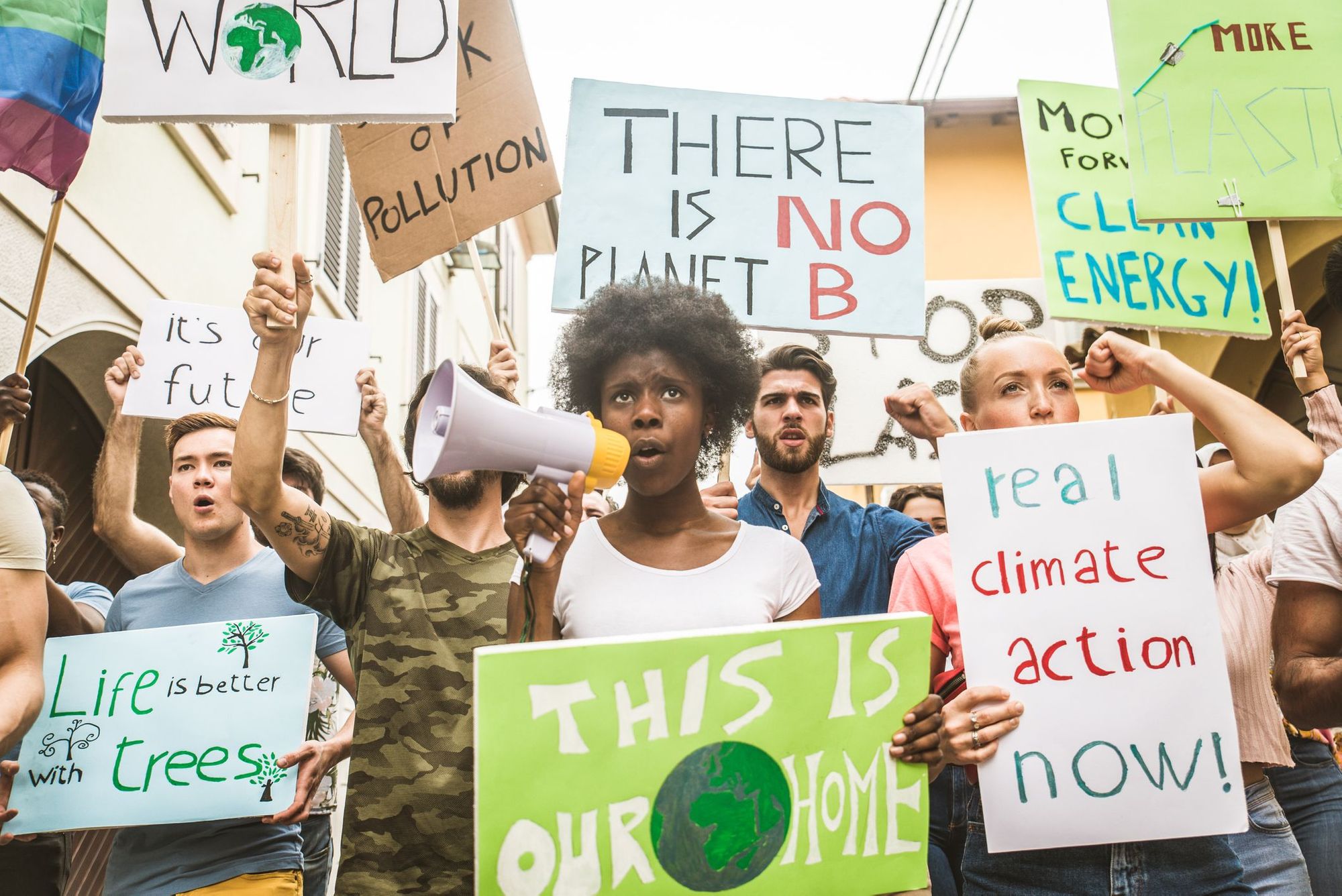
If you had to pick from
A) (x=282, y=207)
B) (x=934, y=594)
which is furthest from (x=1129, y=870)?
(x=282, y=207)

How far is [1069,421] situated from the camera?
8.67ft

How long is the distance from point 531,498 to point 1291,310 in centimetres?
222

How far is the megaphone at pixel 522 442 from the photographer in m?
1.95

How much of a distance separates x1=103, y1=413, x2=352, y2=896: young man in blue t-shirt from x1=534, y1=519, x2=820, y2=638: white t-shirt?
1256 millimetres

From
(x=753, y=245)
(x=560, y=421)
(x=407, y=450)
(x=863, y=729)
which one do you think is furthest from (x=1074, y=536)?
(x=407, y=450)

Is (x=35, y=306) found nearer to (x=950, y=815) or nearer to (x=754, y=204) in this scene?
(x=754, y=204)

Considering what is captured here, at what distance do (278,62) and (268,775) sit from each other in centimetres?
183

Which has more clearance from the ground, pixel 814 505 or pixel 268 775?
pixel 814 505

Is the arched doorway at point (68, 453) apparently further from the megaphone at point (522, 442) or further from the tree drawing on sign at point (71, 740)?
the megaphone at point (522, 442)

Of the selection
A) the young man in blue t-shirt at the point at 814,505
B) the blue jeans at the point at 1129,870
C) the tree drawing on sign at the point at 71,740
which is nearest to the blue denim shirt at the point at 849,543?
the young man in blue t-shirt at the point at 814,505

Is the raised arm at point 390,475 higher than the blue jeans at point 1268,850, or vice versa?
the raised arm at point 390,475

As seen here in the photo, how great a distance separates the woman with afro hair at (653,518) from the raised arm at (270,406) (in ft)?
2.00

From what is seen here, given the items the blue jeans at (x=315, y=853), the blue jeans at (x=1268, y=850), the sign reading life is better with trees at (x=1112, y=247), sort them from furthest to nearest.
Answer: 1. the sign reading life is better with trees at (x=1112, y=247)
2. the blue jeans at (x=315, y=853)
3. the blue jeans at (x=1268, y=850)

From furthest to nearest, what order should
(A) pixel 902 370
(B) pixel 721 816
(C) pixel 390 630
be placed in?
(A) pixel 902 370
(C) pixel 390 630
(B) pixel 721 816
